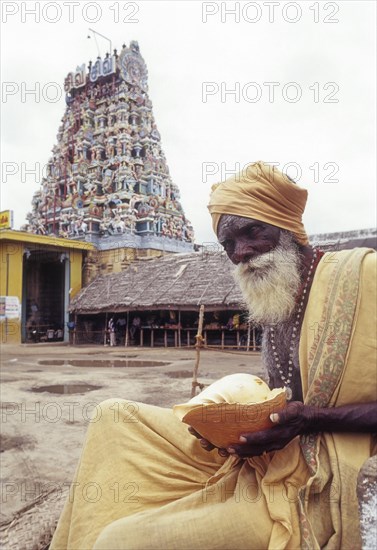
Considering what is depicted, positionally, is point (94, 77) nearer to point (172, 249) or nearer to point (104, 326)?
point (172, 249)

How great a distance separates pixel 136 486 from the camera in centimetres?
148

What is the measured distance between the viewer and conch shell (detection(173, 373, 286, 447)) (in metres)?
1.30

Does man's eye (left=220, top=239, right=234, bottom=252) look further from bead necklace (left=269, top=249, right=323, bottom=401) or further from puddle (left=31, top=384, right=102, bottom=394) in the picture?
puddle (left=31, top=384, right=102, bottom=394)

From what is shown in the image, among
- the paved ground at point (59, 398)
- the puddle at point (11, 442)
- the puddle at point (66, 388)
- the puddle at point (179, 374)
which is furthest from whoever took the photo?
the puddle at point (179, 374)

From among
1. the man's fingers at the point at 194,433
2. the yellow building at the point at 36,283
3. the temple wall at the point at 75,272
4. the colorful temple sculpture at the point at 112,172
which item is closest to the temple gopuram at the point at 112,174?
the colorful temple sculpture at the point at 112,172

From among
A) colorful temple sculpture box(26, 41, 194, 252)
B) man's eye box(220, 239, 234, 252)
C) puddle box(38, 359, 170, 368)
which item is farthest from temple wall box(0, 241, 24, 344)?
man's eye box(220, 239, 234, 252)

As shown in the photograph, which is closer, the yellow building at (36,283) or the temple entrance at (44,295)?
the yellow building at (36,283)

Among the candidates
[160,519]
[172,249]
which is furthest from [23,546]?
[172,249]

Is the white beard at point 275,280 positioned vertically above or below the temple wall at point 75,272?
below

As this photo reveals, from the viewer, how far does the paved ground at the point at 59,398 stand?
12.2 feet

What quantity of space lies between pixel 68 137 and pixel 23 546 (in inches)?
993

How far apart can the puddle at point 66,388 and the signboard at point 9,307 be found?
36.6 feet

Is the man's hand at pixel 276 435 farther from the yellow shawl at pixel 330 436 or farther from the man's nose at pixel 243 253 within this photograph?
the man's nose at pixel 243 253

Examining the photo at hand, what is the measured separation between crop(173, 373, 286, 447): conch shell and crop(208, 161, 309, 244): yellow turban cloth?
1.93ft
